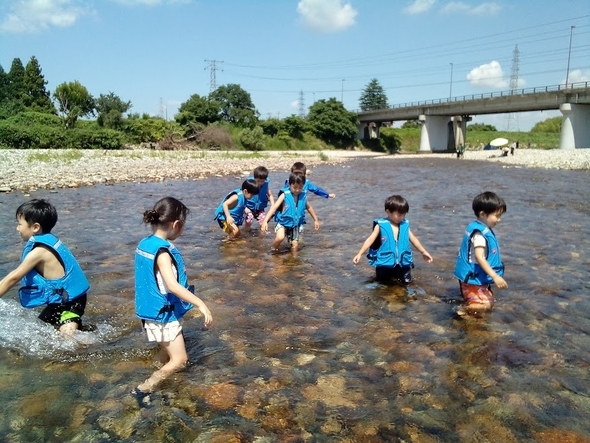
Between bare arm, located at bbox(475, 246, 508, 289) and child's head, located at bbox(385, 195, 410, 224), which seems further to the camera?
child's head, located at bbox(385, 195, 410, 224)

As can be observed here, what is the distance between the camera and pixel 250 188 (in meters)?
9.40

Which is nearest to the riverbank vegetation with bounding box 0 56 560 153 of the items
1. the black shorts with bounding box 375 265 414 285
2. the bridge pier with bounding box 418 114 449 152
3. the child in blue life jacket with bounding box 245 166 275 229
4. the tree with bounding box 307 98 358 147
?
the tree with bounding box 307 98 358 147

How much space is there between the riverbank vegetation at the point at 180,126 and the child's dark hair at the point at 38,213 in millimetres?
36737

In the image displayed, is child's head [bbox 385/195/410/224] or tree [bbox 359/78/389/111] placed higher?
tree [bbox 359/78/389/111]

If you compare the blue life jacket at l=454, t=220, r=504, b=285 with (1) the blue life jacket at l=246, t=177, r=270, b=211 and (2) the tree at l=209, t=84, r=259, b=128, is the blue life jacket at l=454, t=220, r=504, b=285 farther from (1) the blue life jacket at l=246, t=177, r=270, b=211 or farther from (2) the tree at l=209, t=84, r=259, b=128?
(2) the tree at l=209, t=84, r=259, b=128

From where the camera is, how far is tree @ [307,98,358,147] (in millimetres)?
79188

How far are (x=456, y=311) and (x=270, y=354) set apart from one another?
8.29 ft

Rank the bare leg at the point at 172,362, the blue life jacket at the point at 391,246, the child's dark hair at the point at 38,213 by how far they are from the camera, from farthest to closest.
→ the blue life jacket at the point at 391,246, the child's dark hair at the point at 38,213, the bare leg at the point at 172,362

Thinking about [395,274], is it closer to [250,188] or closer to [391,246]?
[391,246]

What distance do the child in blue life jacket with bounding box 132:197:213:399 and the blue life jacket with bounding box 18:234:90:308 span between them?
1174mm

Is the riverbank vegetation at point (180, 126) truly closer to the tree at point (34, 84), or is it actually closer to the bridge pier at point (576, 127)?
the tree at point (34, 84)

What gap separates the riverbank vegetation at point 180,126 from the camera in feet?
133

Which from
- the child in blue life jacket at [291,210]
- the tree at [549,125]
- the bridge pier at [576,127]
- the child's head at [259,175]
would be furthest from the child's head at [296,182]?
the tree at [549,125]

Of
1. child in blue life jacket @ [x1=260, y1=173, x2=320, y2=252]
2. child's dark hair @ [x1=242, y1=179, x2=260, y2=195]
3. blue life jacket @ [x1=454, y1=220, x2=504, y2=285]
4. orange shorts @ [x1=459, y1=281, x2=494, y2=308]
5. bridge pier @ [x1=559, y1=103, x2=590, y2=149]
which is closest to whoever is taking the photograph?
blue life jacket @ [x1=454, y1=220, x2=504, y2=285]
